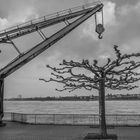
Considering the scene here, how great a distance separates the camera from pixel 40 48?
30.8 m

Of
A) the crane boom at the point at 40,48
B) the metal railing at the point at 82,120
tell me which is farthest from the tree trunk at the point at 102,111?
the crane boom at the point at 40,48

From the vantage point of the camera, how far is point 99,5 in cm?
3284

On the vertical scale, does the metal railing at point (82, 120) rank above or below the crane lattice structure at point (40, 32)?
below

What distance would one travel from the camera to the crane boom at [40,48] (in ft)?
99.5

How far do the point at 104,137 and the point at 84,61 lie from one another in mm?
4930

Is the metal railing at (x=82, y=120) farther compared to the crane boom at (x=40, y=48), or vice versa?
the metal railing at (x=82, y=120)

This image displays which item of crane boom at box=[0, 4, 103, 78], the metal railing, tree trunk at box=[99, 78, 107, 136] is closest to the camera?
tree trunk at box=[99, 78, 107, 136]

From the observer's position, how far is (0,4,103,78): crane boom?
30312 mm

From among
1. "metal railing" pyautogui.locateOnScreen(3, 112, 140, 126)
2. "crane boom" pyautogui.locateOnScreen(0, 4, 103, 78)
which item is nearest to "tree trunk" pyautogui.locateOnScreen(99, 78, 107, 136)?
"metal railing" pyautogui.locateOnScreen(3, 112, 140, 126)

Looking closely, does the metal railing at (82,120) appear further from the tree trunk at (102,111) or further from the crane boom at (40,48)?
the tree trunk at (102,111)

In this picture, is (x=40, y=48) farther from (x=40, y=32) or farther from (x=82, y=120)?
(x=82, y=120)

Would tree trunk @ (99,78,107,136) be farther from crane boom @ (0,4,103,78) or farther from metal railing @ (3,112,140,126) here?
crane boom @ (0,4,103,78)

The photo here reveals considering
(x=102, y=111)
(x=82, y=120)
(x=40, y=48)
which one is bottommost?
(x=82, y=120)

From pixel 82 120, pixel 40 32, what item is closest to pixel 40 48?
pixel 40 32
